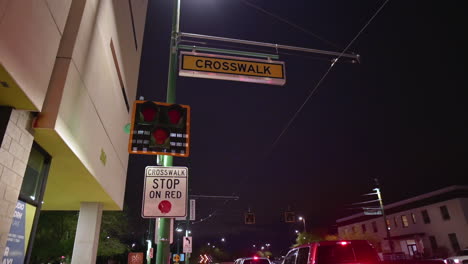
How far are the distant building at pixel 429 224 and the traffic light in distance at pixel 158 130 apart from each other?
122 ft

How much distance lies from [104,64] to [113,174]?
12.9ft

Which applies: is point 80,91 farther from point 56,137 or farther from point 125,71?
point 125,71

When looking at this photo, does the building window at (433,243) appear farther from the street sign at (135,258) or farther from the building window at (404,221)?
the street sign at (135,258)

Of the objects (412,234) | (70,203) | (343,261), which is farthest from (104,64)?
(412,234)

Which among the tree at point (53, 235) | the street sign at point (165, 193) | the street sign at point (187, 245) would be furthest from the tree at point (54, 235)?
the street sign at point (165, 193)

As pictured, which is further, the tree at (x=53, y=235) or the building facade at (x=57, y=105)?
the tree at (x=53, y=235)

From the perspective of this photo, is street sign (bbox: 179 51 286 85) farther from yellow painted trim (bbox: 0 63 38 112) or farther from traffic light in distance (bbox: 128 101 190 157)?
yellow painted trim (bbox: 0 63 38 112)

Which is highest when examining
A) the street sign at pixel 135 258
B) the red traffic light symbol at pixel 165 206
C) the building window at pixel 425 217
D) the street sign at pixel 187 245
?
the building window at pixel 425 217

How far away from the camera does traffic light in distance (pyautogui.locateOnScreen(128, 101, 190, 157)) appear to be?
5473 millimetres

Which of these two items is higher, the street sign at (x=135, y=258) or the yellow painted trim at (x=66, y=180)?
the yellow painted trim at (x=66, y=180)

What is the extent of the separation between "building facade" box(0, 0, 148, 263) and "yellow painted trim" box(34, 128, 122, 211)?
21mm

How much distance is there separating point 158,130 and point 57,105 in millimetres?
1758

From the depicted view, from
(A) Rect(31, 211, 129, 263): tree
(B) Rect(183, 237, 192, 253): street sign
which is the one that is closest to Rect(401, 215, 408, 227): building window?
(B) Rect(183, 237, 192, 253): street sign

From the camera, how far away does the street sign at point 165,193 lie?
5754 millimetres
